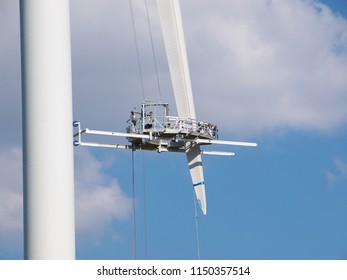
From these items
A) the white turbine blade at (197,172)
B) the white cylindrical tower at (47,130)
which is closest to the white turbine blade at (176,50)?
the white turbine blade at (197,172)

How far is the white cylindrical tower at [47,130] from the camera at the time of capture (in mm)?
59969

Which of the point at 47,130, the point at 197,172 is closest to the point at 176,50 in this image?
the point at 197,172

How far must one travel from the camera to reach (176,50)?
4016 inches

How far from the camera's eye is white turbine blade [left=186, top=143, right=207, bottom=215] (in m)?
95.6

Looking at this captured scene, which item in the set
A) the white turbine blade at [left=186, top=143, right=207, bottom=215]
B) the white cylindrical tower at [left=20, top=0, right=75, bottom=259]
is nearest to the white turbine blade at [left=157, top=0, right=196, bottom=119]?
the white turbine blade at [left=186, top=143, right=207, bottom=215]

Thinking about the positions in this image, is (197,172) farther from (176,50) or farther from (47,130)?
(47,130)

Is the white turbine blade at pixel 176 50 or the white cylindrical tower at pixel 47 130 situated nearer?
the white cylindrical tower at pixel 47 130

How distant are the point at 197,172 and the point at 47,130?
4002cm

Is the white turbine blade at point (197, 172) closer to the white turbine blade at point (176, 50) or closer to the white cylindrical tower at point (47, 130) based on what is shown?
the white turbine blade at point (176, 50)

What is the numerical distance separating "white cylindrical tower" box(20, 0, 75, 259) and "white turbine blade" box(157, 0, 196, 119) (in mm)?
37599

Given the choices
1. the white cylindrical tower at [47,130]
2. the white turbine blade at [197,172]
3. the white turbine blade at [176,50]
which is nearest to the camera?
the white cylindrical tower at [47,130]

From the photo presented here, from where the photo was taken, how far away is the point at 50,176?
60625mm

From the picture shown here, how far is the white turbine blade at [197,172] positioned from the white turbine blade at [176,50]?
5.58 metres
